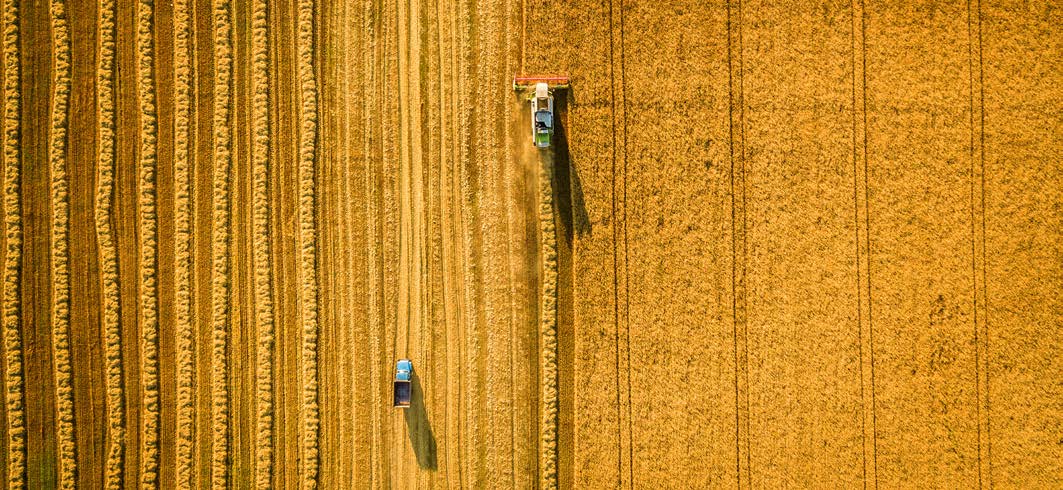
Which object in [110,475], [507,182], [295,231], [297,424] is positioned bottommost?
[110,475]

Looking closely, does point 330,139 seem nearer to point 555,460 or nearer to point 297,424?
point 297,424

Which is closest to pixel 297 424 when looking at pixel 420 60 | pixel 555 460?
pixel 555 460

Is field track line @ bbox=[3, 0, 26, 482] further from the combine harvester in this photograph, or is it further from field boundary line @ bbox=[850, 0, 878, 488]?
field boundary line @ bbox=[850, 0, 878, 488]

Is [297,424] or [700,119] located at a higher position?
[700,119]

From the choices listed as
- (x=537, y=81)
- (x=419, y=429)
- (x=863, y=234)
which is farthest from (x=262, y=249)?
(x=863, y=234)

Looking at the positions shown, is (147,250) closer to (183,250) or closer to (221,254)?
(183,250)
